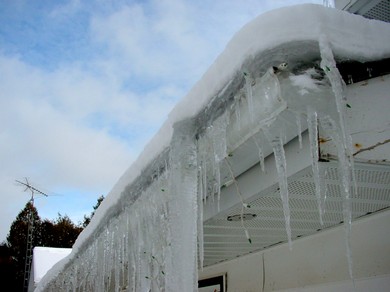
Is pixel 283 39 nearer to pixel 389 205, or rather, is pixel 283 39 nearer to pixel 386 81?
pixel 386 81

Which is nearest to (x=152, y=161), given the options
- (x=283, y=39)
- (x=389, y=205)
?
(x=283, y=39)

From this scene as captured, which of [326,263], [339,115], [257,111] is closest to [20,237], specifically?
[326,263]

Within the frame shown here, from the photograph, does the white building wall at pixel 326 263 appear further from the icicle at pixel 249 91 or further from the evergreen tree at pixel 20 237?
the evergreen tree at pixel 20 237

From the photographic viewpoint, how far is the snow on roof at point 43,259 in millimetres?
13403

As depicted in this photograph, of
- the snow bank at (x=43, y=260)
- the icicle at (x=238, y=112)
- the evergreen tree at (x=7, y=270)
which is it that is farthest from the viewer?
the evergreen tree at (x=7, y=270)

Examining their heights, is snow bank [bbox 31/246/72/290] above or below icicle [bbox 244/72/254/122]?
above

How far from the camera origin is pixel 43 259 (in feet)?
46.1

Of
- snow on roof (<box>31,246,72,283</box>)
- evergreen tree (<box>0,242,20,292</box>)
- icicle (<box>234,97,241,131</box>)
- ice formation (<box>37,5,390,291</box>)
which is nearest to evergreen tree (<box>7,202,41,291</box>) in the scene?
evergreen tree (<box>0,242,20,292</box>)

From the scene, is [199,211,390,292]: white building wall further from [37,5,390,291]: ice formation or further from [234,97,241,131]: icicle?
[234,97,241,131]: icicle

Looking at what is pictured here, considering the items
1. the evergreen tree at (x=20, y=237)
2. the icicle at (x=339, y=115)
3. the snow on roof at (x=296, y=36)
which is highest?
the evergreen tree at (x=20, y=237)

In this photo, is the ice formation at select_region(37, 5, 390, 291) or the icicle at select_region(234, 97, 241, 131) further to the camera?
the icicle at select_region(234, 97, 241, 131)

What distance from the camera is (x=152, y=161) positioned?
2.15 meters

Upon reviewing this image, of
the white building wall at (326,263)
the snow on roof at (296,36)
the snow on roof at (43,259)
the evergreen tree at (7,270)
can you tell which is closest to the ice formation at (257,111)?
the snow on roof at (296,36)

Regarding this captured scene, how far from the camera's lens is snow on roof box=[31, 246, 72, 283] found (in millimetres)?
13403
